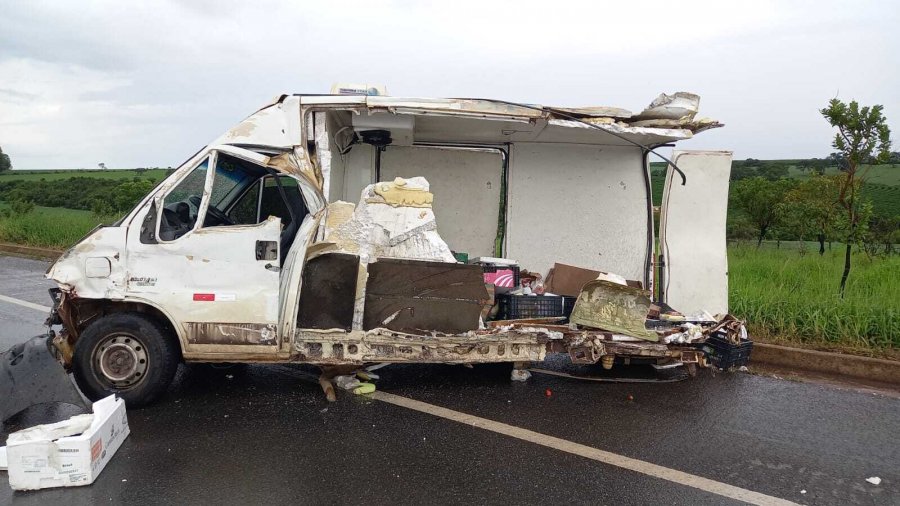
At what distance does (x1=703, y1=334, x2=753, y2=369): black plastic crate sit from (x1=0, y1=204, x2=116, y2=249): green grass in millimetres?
13504

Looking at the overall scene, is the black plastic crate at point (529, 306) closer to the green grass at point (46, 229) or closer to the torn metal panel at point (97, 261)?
the torn metal panel at point (97, 261)

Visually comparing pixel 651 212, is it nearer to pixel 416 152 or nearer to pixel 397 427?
pixel 416 152

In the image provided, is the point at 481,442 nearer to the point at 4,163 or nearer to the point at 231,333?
the point at 231,333

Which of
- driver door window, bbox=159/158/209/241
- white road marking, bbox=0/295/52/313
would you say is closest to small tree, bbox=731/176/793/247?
driver door window, bbox=159/158/209/241

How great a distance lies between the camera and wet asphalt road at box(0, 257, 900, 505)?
11.7ft

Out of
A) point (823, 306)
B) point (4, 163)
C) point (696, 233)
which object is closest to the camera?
point (696, 233)

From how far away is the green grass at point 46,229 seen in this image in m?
14.7

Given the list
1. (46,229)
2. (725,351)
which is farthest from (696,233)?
(46,229)

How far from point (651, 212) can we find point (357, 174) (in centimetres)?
341

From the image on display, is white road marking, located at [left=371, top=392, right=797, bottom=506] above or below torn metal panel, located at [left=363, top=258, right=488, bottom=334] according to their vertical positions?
below

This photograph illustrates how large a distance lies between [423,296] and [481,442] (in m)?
1.35

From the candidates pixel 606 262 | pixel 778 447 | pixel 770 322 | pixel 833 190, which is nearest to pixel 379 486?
pixel 778 447

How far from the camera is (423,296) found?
5109mm

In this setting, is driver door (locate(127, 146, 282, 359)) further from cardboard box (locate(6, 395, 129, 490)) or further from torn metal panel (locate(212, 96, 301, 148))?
cardboard box (locate(6, 395, 129, 490))
